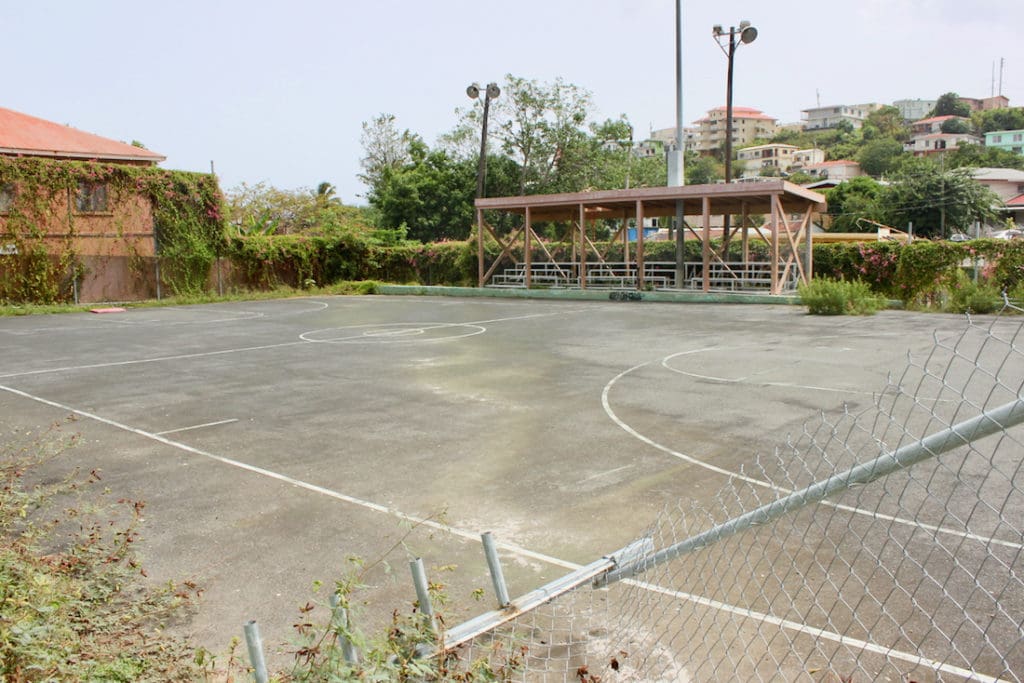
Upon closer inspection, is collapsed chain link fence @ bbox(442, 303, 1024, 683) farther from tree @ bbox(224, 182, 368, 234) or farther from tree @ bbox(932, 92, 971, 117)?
tree @ bbox(932, 92, 971, 117)

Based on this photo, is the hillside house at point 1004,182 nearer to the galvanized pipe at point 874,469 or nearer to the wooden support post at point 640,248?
the wooden support post at point 640,248

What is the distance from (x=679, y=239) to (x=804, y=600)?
22635mm

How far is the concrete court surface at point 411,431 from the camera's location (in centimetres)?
493

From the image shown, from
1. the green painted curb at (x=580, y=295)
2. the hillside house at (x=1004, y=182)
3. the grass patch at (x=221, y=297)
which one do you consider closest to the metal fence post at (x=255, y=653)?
the green painted curb at (x=580, y=295)

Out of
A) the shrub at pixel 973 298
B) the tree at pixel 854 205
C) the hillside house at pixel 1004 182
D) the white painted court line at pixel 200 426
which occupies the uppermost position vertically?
the hillside house at pixel 1004 182

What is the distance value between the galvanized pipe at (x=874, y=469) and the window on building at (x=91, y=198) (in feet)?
95.2

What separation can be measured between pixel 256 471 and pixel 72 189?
24.8 metres

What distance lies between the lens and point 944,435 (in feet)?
7.76

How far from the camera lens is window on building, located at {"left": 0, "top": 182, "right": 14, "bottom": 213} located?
25906mm

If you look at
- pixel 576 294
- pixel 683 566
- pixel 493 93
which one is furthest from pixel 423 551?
pixel 493 93

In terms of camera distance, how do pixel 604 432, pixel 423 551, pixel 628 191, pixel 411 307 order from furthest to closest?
pixel 628 191 < pixel 411 307 < pixel 604 432 < pixel 423 551

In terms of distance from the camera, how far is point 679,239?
25938 mm

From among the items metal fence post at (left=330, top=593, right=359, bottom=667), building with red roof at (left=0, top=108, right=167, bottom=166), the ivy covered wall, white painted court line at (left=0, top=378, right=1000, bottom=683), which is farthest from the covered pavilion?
metal fence post at (left=330, top=593, right=359, bottom=667)

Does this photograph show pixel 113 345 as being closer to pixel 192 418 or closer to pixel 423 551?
pixel 192 418
